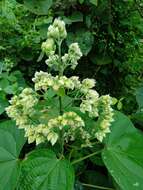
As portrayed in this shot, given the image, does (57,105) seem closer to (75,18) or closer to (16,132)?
(16,132)

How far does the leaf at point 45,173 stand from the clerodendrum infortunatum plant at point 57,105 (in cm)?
7

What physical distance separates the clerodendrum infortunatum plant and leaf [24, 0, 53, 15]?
836mm

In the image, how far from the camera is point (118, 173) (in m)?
1.82

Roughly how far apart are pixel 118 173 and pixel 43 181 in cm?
29

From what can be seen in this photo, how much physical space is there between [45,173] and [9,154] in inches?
9.7

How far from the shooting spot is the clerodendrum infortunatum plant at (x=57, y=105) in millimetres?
1746

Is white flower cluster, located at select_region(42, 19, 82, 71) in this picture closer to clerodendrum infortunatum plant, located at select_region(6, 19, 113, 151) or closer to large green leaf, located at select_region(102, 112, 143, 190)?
clerodendrum infortunatum plant, located at select_region(6, 19, 113, 151)

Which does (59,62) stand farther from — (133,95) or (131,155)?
(133,95)

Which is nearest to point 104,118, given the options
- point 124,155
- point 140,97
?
point 124,155

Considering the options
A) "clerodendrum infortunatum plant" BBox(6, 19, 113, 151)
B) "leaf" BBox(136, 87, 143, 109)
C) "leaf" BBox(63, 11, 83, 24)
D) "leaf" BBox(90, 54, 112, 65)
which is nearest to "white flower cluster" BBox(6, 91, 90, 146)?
"clerodendrum infortunatum plant" BBox(6, 19, 113, 151)

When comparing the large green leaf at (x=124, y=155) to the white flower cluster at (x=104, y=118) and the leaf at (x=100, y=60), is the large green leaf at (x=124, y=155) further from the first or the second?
the leaf at (x=100, y=60)

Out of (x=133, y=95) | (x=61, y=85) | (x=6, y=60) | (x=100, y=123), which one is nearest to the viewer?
(x=61, y=85)

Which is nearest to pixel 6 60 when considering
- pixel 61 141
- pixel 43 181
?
pixel 61 141

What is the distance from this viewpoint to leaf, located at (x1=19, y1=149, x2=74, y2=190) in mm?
1765
